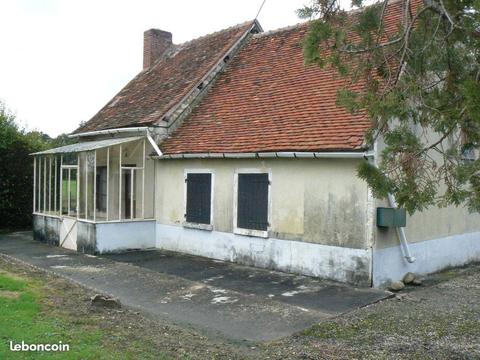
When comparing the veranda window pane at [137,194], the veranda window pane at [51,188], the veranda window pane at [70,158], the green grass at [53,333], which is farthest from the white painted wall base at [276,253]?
the green grass at [53,333]

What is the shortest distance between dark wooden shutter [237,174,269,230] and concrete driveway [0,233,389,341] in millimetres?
1110

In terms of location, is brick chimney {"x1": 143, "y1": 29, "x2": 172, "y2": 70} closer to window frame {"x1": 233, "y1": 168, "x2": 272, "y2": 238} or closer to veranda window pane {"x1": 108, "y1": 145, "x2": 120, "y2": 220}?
veranda window pane {"x1": 108, "y1": 145, "x2": 120, "y2": 220}

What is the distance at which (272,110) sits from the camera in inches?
503

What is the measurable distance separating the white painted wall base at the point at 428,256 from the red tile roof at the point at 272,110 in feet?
8.01

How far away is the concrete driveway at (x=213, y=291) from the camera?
7.54 m

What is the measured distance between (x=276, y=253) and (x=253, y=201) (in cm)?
140

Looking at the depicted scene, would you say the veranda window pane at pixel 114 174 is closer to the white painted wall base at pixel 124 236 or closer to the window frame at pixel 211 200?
the white painted wall base at pixel 124 236

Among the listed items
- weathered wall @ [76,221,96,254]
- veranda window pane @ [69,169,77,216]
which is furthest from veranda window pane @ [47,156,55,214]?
weathered wall @ [76,221,96,254]

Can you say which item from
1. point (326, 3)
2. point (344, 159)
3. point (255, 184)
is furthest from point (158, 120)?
point (326, 3)

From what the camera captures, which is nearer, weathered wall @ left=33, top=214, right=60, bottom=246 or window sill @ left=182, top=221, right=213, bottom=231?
window sill @ left=182, top=221, right=213, bottom=231

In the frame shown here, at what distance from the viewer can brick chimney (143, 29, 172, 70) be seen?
2084cm

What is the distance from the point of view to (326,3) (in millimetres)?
5879

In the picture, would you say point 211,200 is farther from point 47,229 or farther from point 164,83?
point 47,229

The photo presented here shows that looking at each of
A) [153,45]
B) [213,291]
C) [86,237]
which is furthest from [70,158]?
[213,291]
